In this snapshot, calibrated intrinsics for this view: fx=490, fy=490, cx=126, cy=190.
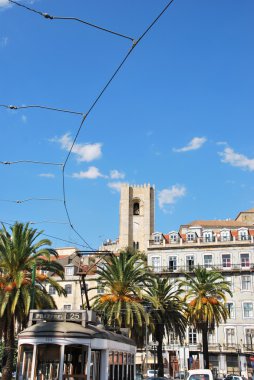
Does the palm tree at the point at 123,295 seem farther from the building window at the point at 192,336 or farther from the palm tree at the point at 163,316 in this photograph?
the building window at the point at 192,336

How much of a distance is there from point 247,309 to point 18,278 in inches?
1391

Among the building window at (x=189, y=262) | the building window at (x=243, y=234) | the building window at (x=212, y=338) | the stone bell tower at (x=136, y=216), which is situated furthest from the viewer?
the stone bell tower at (x=136, y=216)

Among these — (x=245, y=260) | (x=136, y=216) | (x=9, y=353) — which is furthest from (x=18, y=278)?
(x=136, y=216)

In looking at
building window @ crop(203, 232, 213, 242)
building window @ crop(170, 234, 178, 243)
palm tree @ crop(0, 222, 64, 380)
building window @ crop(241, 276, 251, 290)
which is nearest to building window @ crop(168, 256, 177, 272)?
building window @ crop(170, 234, 178, 243)

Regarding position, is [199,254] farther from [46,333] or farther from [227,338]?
[46,333]

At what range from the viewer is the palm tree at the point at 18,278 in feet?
88.1

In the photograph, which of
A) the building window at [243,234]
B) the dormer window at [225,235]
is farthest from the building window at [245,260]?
the dormer window at [225,235]

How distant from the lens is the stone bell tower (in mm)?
93750

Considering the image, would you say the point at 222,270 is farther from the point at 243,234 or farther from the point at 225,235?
the point at 243,234

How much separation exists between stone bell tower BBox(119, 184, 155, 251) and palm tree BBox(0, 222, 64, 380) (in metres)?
62.3

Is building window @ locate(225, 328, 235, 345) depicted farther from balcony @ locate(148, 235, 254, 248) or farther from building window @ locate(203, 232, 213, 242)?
building window @ locate(203, 232, 213, 242)

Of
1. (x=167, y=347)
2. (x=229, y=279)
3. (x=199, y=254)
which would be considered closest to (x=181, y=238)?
(x=199, y=254)

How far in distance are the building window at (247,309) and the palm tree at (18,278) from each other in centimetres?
3152

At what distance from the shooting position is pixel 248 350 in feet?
174
